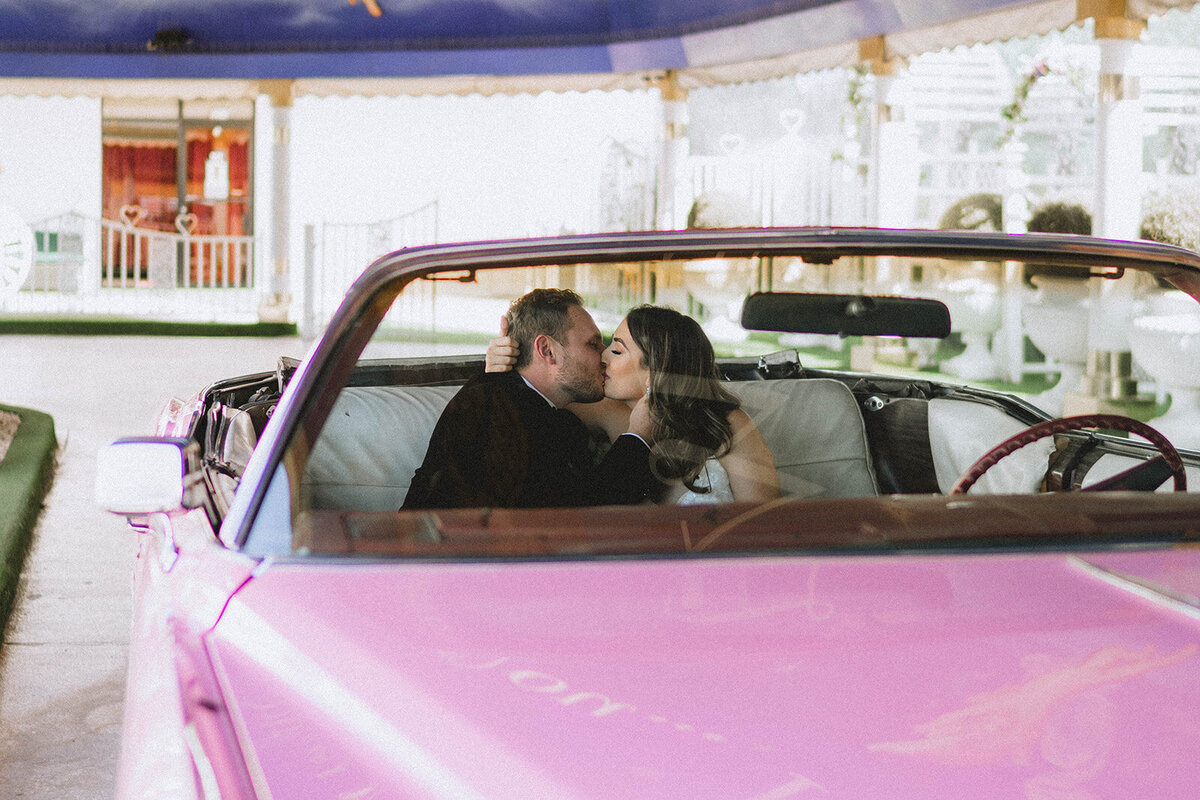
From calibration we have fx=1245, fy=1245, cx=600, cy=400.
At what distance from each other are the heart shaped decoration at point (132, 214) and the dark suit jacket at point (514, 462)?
1830cm

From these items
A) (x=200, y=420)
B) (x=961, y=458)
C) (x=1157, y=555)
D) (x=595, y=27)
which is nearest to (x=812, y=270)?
(x=961, y=458)

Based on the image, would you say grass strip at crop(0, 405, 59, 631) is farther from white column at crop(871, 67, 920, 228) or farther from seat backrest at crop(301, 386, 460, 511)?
white column at crop(871, 67, 920, 228)

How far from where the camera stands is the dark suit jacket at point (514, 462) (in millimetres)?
1939

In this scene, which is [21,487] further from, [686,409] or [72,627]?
[686,409]

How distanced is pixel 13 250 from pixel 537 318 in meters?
12.6

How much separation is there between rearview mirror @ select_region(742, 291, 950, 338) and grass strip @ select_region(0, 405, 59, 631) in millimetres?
2873

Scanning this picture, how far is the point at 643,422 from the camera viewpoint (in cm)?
225

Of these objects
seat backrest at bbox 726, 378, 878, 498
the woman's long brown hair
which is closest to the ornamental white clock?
seat backrest at bbox 726, 378, 878, 498

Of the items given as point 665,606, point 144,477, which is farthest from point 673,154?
point 665,606

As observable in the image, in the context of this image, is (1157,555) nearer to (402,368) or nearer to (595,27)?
(402,368)

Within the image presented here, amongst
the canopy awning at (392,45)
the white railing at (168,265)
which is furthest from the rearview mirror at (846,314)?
the white railing at (168,265)

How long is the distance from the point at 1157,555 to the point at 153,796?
49.3 inches

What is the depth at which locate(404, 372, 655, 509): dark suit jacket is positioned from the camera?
1.94 meters

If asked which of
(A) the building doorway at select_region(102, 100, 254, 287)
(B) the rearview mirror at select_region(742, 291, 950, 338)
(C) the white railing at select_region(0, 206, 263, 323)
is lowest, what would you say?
(B) the rearview mirror at select_region(742, 291, 950, 338)
